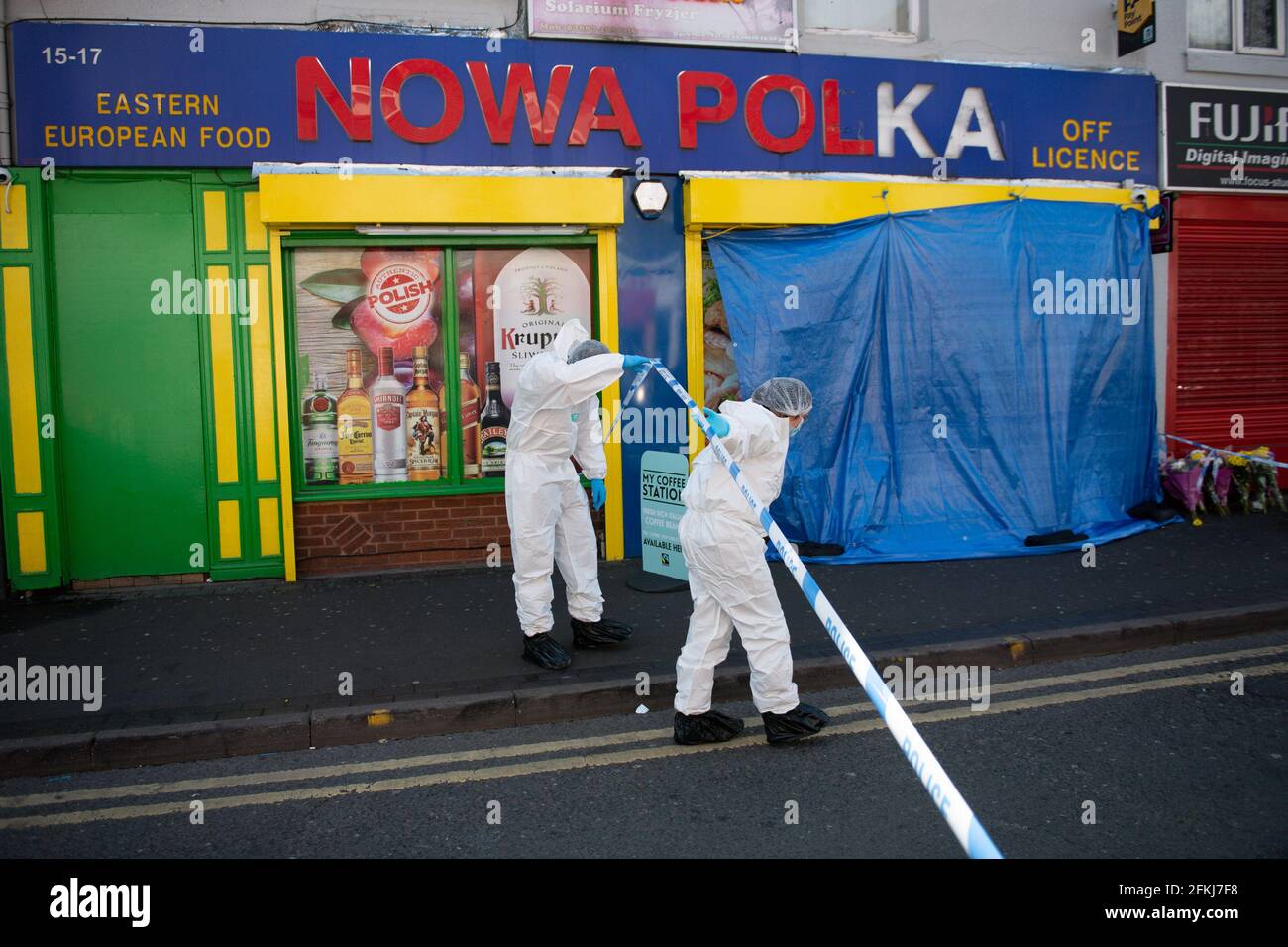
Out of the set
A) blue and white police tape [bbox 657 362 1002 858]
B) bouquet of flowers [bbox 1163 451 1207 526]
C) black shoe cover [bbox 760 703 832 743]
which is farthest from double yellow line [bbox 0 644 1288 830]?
bouquet of flowers [bbox 1163 451 1207 526]

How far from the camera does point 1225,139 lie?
32.8 ft

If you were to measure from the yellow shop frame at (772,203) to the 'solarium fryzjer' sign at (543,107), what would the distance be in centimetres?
30

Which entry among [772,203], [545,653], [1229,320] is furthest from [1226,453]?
[545,653]

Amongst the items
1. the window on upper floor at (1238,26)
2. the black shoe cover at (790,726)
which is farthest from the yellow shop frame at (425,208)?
the window on upper floor at (1238,26)

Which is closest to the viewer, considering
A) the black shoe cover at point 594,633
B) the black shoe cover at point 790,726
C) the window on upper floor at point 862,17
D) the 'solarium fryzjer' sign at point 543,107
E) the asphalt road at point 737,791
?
the asphalt road at point 737,791

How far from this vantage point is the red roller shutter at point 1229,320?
33.1 ft

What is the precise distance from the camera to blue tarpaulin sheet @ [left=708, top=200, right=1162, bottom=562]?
27.5 feet

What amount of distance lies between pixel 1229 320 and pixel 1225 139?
1.80 metres

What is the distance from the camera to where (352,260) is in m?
8.29

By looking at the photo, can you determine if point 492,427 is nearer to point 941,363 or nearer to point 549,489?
point 549,489

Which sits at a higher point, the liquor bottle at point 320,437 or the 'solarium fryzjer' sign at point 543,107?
the 'solarium fryzjer' sign at point 543,107

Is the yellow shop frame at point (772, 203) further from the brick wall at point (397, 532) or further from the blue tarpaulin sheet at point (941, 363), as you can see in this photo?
the brick wall at point (397, 532)
